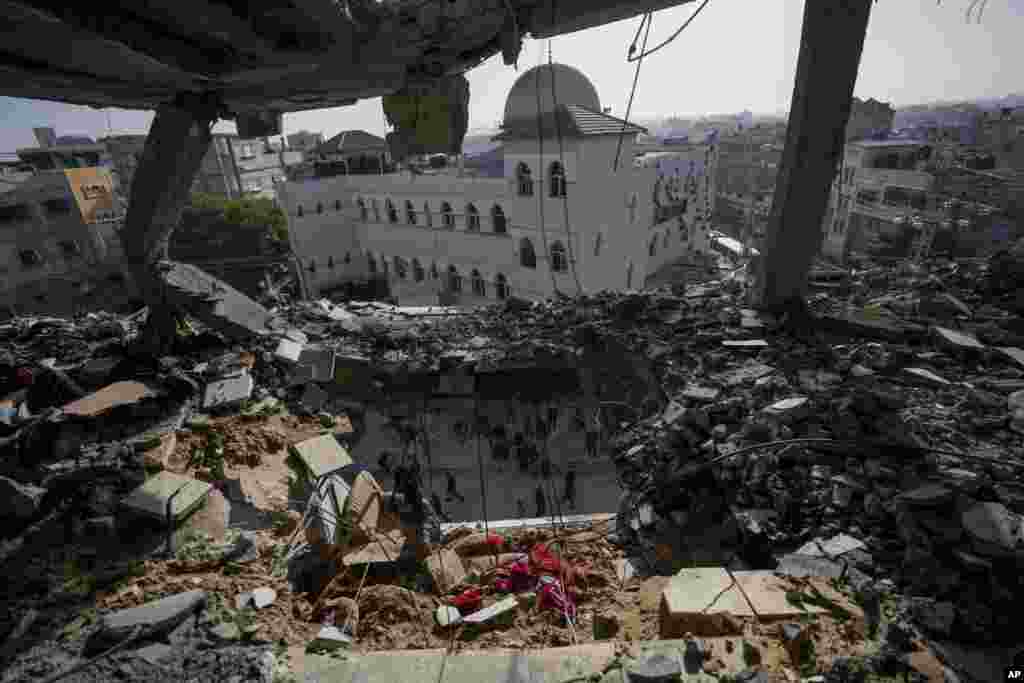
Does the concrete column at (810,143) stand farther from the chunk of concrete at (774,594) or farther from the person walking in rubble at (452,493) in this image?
the person walking in rubble at (452,493)

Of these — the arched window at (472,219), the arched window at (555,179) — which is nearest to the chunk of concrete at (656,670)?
the arched window at (555,179)

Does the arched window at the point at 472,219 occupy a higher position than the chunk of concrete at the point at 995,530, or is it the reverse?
the arched window at the point at 472,219

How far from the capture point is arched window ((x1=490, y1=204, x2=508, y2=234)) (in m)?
17.9

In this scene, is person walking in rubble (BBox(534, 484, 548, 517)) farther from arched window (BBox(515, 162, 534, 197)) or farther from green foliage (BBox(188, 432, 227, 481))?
arched window (BBox(515, 162, 534, 197))

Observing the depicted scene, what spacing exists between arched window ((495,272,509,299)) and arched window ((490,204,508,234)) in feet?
5.62

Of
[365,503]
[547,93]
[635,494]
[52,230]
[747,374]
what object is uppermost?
[547,93]

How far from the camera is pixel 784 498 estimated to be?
391 cm

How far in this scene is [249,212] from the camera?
2544cm

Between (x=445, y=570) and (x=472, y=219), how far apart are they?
16169 mm

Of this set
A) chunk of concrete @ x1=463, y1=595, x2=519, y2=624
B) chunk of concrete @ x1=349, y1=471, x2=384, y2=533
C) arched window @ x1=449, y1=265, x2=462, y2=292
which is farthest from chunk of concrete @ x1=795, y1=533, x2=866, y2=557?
arched window @ x1=449, y1=265, x2=462, y2=292

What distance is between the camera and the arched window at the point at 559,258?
54.1ft

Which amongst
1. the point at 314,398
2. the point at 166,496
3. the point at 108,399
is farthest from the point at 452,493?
the point at 108,399

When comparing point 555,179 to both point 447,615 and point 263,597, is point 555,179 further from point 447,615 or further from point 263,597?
point 263,597

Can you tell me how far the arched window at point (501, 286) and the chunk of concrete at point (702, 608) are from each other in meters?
16.2
